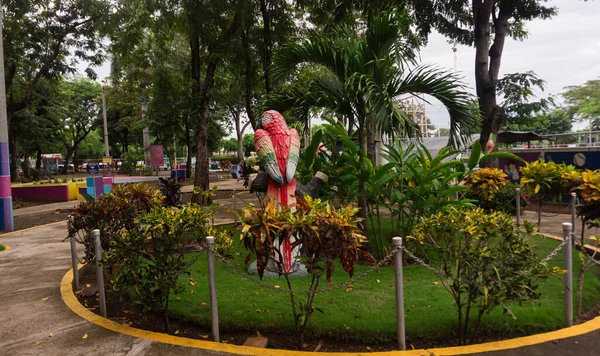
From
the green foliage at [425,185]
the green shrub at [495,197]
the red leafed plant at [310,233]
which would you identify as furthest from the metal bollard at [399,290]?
the green shrub at [495,197]

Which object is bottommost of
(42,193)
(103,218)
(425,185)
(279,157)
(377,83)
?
(42,193)

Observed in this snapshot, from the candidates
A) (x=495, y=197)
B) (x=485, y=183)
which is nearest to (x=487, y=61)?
(x=495, y=197)

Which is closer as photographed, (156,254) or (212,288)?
(212,288)

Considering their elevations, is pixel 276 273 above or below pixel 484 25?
below

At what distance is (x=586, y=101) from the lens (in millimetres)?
44375

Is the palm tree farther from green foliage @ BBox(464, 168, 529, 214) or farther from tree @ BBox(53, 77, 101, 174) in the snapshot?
tree @ BBox(53, 77, 101, 174)

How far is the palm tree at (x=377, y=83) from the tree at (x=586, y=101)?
44.5m

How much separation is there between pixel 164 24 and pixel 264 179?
935cm

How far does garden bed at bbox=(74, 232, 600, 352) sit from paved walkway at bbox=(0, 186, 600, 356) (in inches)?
15.4

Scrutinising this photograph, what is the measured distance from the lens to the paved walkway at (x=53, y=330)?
3.46m

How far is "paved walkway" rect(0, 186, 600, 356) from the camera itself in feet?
11.3

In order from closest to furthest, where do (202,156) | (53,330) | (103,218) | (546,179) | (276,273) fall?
(53,330) < (103,218) < (276,273) < (546,179) < (202,156)

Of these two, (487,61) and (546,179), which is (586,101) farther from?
(546,179)

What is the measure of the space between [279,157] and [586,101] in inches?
1980
